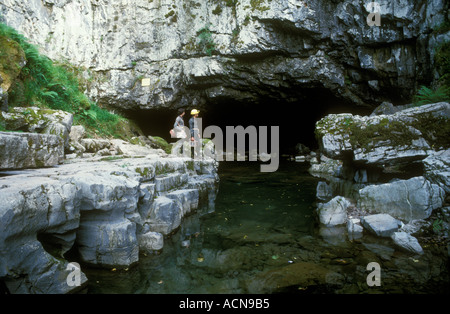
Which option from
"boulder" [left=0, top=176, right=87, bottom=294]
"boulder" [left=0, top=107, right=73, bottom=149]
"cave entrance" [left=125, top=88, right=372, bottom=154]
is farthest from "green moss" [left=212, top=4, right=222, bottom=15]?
"boulder" [left=0, top=176, right=87, bottom=294]

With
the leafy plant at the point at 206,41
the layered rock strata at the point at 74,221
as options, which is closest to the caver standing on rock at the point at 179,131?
the layered rock strata at the point at 74,221

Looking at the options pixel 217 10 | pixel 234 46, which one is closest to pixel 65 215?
pixel 234 46

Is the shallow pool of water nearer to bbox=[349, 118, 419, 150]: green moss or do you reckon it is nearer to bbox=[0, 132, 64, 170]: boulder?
bbox=[349, 118, 419, 150]: green moss

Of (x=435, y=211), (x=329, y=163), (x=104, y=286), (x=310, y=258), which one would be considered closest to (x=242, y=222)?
(x=310, y=258)

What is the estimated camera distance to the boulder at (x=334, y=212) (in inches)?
227

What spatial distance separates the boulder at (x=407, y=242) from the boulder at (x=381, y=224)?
0.17 metres

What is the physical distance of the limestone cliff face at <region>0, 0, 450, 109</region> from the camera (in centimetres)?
1197

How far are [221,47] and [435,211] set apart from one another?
39.0ft

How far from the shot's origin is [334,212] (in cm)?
594

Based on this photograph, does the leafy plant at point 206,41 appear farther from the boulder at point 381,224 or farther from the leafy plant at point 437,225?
the leafy plant at point 437,225

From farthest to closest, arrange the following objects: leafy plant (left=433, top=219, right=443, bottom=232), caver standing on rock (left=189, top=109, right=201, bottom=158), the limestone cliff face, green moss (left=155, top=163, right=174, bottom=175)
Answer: the limestone cliff face
caver standing on rock (left=189, top=109, right=201, bottom=158)
green moss (left=155, top=163, right=174, bottom=175)
leafy plant (left=433, top=219, right=443, bottom=232)

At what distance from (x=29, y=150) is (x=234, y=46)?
11.0 meters

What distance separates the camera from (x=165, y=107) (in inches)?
620

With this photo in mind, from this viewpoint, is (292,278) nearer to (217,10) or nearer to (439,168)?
(439,168)
